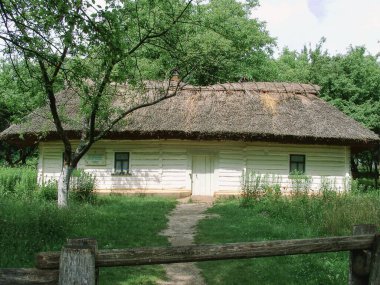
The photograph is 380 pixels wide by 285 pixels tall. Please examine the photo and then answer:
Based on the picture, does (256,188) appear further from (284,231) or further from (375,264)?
(375,264)

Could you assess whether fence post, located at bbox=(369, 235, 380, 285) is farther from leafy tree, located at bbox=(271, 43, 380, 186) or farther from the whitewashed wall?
leafy tree, located at bbox=(271, 43, 380, 186)

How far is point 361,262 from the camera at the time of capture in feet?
12.9

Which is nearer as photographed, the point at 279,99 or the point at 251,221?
the point at 251,221

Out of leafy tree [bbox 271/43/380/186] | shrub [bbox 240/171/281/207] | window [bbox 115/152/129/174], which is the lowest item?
shrub [bbox 240/171/281/207]

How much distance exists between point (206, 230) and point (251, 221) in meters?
1.40

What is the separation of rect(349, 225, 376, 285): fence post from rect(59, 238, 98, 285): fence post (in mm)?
2382

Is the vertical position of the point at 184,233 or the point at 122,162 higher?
the point at 122,162

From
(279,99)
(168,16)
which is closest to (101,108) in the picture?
(168,16)

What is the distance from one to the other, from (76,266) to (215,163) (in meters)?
15.4

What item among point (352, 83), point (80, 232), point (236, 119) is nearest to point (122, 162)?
point (236, 119)

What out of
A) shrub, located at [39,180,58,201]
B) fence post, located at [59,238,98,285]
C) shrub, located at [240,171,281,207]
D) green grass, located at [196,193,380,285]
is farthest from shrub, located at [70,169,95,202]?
fence post, located at [59,238,98,285]

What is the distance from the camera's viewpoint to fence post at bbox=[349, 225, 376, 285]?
3.91 m

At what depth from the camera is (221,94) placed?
2027 centimetres

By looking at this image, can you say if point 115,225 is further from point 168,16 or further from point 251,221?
point 168,16
